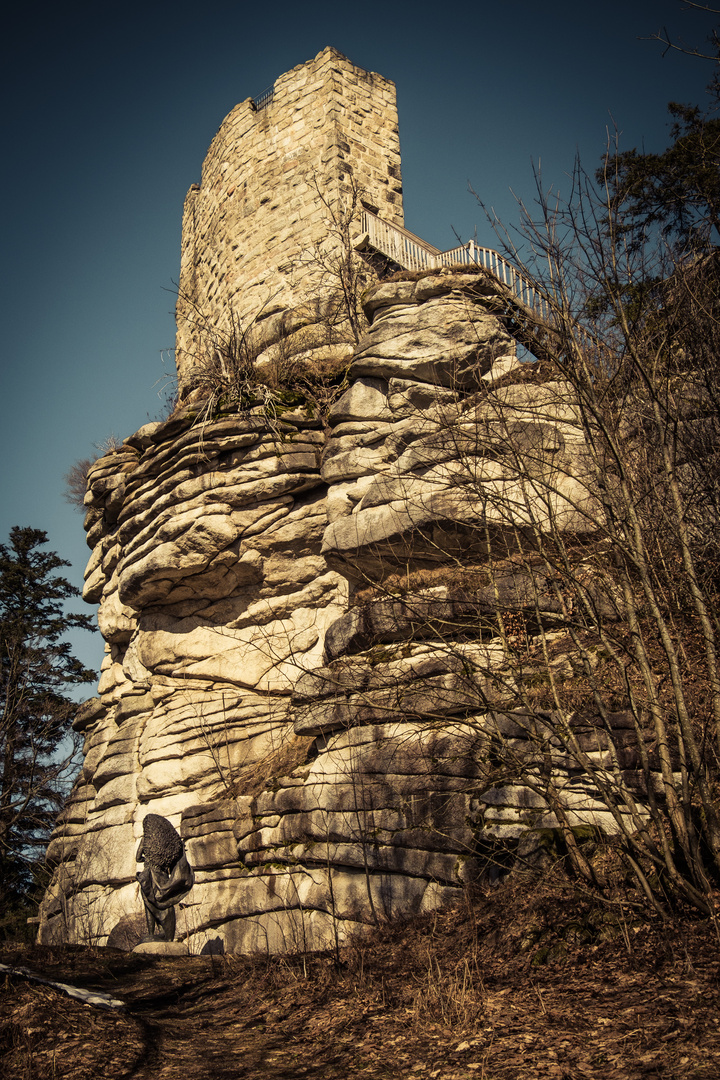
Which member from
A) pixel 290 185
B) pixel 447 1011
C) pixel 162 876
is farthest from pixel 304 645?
pixel 290 185

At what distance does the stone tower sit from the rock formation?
185 centimetres

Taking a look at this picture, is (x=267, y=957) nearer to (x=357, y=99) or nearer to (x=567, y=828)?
(x=567, y=828)

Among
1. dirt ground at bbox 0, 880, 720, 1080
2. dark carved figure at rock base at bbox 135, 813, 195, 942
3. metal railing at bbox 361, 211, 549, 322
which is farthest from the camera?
metal railing at bbox 361, 211, 549, 322

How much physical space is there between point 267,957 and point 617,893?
356cm

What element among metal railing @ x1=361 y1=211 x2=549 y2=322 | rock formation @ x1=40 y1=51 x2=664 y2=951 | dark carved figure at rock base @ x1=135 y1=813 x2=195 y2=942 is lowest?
dark carved figure at rock base @ x1=135 y1=813 x2=195 y2=942

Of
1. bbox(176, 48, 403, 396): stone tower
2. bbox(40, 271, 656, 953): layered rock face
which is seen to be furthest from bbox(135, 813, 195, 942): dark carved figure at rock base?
bbox(176, 48, 403, 396): stone tower

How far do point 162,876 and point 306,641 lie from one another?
4.25m

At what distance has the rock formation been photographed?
7.36 m

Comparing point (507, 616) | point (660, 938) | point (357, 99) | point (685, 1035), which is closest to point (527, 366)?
point (507, 616)

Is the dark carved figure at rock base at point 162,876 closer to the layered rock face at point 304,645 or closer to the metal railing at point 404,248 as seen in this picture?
the layered rock face at point 304,645

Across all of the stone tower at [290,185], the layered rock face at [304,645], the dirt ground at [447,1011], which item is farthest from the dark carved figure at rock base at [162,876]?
the stone tower at [290,185]

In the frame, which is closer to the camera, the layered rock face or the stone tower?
the layered rock face

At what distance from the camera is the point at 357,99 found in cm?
1661

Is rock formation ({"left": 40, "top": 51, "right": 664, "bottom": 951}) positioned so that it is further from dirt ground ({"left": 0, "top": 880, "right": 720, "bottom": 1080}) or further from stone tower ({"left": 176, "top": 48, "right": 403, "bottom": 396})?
stone tower ({"left": 176, "top": 48, "right": 403, "bottom": 396})
